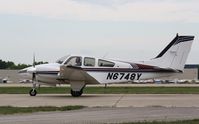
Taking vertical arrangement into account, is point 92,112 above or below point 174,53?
below

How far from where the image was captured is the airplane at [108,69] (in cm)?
2738

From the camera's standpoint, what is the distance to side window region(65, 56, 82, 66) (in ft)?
88.7

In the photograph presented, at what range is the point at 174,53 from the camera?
28.7m

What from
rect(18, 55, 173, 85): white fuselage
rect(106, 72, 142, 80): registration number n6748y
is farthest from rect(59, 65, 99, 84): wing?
rect(106, 72, 142, 80): registration number n6748y

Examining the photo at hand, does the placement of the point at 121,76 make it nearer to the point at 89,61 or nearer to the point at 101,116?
the point at 89,61

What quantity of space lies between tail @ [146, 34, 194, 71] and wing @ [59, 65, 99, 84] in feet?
13.5

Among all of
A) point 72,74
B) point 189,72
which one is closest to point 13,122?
point 72,74

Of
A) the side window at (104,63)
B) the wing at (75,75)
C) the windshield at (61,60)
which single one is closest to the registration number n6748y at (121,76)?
the side window at (104,63)

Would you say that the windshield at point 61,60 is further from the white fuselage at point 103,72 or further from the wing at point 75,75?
the wing at point 75,75

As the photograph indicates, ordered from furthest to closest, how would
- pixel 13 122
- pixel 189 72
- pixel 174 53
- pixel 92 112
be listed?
pixel 189 72
pixel 174 53
pixel 92 112
pixel 13 122

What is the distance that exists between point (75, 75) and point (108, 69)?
2.19m

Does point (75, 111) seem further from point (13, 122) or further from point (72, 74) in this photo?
point (72, 74)

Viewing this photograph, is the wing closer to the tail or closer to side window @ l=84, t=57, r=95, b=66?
side window @ l=84, t=57, r=95, b=66

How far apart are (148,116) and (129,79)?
40.5 ft
